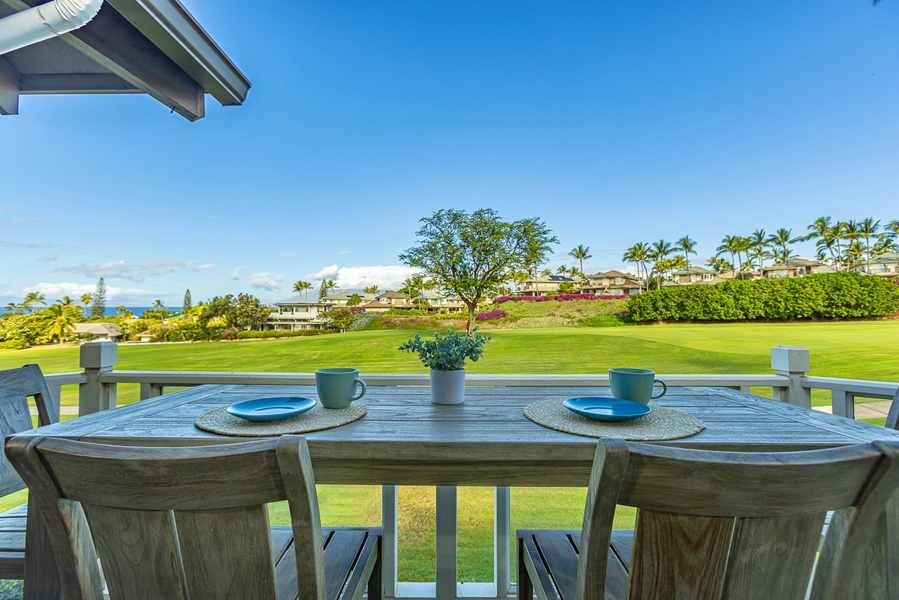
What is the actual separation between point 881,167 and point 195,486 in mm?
6467

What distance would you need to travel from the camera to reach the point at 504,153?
207 inches

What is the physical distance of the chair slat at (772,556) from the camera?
56 centimetres

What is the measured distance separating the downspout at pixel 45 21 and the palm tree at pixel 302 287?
5.41m

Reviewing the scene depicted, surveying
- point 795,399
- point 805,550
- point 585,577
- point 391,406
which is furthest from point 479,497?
point 795,399

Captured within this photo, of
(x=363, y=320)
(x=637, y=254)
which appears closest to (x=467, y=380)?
(x=363, y=320)

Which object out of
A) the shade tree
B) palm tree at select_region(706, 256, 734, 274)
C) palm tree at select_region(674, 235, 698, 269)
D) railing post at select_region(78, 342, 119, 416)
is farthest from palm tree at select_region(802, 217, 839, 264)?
railing post at select_region(78, 342, 119, 416)

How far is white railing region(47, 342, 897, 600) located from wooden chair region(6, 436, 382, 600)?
979mm

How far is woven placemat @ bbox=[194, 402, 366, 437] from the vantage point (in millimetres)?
1010

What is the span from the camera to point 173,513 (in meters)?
0.59

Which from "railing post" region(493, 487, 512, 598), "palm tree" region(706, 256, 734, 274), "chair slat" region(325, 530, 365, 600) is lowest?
"railing post" region(493, 487, 512, 598)

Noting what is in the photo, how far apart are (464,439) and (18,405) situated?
1.48 meters

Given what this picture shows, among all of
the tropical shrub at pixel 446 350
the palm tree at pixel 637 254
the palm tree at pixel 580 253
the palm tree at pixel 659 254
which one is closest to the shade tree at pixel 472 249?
the palm tree at pixel 580 253

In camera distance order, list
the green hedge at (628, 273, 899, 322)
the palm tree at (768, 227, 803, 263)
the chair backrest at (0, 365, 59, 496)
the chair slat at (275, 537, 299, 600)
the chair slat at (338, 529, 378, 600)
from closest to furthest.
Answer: the chair slat at (275, 537, 299, 600) < the chair slat at (338, 529, 378, 600) < the chair backrest at (0, 365, 59, 496) < the green hedge at (628, 273, 899, 322) < the palm tree at (768, 227, 803, 263)

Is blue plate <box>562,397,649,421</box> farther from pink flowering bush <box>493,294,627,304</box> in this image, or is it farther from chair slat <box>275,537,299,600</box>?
pink flowering bush <box>493,294,627,304</box>
